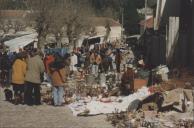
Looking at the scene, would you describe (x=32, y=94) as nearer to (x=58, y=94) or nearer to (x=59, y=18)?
(x=58, y=94)

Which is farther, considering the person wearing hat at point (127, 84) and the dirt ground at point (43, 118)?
the person wearing hat at point (127, 84)

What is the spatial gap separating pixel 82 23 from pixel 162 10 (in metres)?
35.9

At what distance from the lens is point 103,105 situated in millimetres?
18875

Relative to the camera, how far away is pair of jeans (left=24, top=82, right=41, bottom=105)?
64.9ft

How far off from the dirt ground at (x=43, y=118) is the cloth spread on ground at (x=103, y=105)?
324 millimetres

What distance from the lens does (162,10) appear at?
4203 cm

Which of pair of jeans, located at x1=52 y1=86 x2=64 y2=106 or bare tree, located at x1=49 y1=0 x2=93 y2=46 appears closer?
pair of jeans, located at x1=52 y1=86 x2=64 y2=106

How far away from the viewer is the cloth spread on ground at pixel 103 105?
18172mm

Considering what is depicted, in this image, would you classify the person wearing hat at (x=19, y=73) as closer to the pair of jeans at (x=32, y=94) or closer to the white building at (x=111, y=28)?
the pair of jeans at (x=32, y=94)

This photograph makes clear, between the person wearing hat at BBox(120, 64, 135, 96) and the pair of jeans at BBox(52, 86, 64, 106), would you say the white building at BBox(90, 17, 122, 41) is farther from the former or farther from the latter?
the pair of jeans at BBox(52, 86, 64, 106)

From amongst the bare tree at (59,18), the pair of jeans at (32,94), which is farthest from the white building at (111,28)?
the pair of jeans at (32,94)

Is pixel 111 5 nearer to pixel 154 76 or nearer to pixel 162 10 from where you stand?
pixel 162 10

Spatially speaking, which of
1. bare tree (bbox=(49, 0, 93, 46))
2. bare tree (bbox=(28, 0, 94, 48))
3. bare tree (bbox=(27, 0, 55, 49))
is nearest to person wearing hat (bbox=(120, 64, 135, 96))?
bare tree (bbox=(28, 0, 94, 48))

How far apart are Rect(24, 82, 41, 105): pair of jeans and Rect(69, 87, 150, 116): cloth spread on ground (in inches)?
45.7
